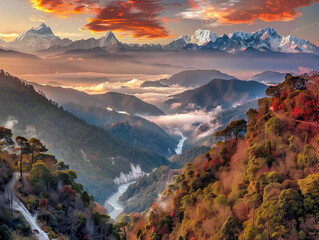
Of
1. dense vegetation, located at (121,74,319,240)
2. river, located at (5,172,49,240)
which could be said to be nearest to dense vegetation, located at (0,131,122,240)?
river, located at (5,172,49,240)

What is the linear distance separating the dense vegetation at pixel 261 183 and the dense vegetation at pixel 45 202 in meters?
12.3

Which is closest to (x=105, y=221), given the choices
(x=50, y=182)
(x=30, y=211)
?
(x=50, y=182)

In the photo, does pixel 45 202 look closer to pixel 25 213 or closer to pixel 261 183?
pixel 25 213

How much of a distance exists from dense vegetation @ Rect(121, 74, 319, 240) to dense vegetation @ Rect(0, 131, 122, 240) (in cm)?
1229

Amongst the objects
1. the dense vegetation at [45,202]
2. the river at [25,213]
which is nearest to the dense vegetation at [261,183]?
the dense vegetation at [45,202]

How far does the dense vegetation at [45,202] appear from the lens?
5154 cm

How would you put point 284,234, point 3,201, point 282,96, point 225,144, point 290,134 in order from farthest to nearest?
point 225,144 < point 282,96 < point 290,134 < point 3,201 < point 284,234

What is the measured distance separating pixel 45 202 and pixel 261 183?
38.7m

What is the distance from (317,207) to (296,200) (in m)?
2.61

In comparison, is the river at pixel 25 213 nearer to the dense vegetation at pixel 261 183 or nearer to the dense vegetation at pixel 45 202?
the dense vegetation at pixel 45 202

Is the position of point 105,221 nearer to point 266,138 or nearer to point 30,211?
point 30,211

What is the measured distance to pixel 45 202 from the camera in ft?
199

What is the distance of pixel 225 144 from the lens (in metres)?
72.6

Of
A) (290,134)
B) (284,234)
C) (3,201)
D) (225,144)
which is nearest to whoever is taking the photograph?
(284,234)
